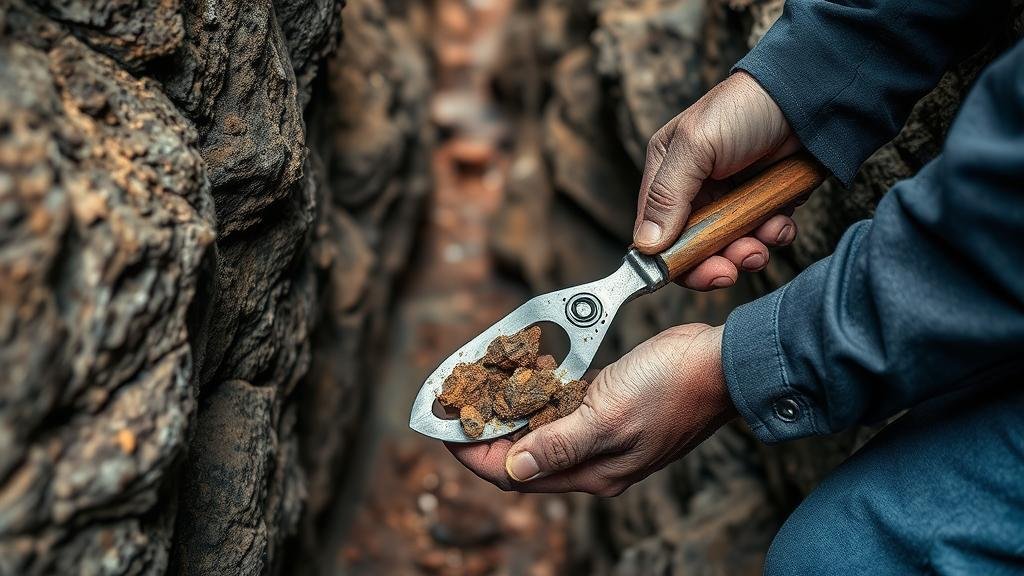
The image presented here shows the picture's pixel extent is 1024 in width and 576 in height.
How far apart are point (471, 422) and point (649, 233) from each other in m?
0.39

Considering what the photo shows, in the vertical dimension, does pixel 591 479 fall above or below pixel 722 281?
below

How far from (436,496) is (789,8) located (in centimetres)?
163

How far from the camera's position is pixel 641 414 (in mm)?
1228

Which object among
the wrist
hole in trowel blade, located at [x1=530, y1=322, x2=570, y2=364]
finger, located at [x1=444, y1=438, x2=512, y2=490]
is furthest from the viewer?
hole in trowel blade, located at [x1=530, y1=322, x2=570, y2=364]

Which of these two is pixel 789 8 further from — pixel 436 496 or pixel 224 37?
pixel 436 496

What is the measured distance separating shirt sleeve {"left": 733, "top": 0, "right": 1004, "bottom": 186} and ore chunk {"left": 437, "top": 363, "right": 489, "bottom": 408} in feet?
2.03

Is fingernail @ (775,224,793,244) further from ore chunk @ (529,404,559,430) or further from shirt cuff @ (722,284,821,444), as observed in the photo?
ore chunk @ (529,404,559,430)

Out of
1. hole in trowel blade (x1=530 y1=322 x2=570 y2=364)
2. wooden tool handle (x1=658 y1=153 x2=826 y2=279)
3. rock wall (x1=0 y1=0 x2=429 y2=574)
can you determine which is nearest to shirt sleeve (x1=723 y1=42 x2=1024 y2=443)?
wooden tool handle (x1=658 y1=153 x2=826 y2=279)

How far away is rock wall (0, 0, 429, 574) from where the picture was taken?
2.44 feet

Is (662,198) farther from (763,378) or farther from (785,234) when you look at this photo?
(763,378)

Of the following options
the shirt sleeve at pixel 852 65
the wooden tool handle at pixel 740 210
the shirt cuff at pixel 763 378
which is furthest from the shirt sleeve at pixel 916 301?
the shirt sleeve at pixel 852 65

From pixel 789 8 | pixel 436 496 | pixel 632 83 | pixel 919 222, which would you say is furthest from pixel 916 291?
pixel 436 496

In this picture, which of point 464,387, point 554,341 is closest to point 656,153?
point 464,387

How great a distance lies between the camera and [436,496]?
95.4 inches
